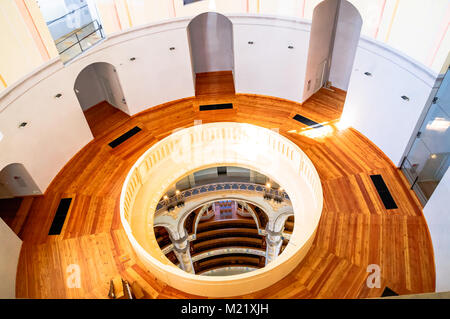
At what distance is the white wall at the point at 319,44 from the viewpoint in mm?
11273

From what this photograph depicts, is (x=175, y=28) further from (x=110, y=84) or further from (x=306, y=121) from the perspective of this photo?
(x=306, y=121)

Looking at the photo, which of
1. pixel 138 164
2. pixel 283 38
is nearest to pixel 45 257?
pixel 138 164

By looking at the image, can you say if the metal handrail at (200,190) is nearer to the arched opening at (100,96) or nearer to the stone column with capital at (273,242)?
the stone column with capital at (273,242)

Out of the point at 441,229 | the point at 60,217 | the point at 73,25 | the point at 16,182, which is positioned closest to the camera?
the point at 441,229

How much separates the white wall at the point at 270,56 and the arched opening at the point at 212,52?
1242 millimetres

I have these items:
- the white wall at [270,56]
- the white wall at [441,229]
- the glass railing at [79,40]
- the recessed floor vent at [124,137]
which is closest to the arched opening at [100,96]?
the recessed floor vent at [124,137]

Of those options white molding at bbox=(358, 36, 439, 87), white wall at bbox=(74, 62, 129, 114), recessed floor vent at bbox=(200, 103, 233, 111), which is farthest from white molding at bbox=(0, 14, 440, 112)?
recessed floor vent at bbox=(200, 103, 233, 111)

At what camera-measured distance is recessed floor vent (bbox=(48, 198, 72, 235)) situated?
8906 millimetres

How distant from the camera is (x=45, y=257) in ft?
27.3

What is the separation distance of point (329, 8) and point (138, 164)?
27.8ft

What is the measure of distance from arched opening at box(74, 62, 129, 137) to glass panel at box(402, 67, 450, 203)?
9808 millimetres

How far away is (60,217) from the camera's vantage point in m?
9.24

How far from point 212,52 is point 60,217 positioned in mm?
9446

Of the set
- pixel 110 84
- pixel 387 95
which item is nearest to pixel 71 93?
pixel 110 84
